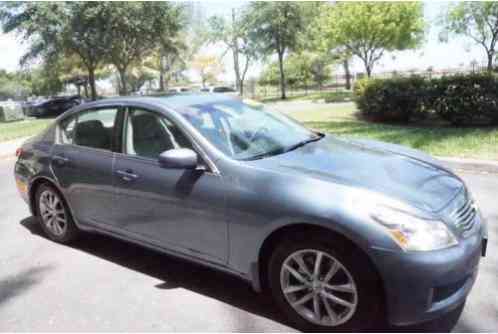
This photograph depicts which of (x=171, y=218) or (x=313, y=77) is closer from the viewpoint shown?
(x=171, y=218)

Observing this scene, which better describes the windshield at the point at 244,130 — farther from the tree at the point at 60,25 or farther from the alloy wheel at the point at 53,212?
the tree at the point at 60,25

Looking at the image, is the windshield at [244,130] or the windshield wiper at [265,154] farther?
the windshield at [244,130]

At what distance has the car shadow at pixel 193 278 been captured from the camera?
291 centimetres

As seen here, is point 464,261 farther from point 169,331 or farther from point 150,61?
point 150,61

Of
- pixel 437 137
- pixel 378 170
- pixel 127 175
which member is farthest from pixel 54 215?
pixel 437 137

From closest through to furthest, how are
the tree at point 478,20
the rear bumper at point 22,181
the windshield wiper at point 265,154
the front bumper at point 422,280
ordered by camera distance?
the front bumper at point 422,280, the windshield wiper at point 265,154, the rear bumper at point 22,181, the tree at point 478,20

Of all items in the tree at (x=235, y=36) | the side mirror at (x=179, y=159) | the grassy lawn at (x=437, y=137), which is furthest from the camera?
the tree at (x=235, y=36)

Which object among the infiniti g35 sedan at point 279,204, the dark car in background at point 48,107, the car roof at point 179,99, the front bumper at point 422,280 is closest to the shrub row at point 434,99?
the infiniti g35 sedan at point 279,204

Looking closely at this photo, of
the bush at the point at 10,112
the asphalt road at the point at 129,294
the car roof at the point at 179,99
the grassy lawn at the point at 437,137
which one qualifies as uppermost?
the bush at the point at 10,112

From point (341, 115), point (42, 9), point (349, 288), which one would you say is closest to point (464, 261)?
point (349, 288)

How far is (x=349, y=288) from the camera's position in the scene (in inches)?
102

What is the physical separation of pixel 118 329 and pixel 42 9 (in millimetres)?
23027

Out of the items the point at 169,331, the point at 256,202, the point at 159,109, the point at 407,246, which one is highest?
the point at 159,109

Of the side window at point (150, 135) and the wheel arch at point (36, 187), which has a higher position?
the side window at point (150, 135)
